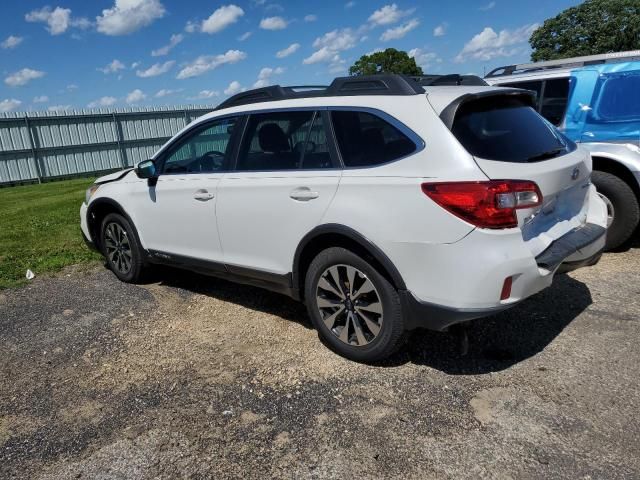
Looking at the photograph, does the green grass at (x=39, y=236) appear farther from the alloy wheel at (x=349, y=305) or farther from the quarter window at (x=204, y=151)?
the alloy wheel at (x=349, y=305)

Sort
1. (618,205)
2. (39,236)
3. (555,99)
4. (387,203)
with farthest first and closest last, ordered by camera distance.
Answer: (39,236)
(555,99)
(618,205)
(387,203)

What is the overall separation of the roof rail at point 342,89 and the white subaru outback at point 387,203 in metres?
0.01

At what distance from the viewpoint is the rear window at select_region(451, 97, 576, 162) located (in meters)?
2.97

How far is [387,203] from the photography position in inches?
119

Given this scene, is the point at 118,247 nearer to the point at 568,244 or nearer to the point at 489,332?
the point at 489,332

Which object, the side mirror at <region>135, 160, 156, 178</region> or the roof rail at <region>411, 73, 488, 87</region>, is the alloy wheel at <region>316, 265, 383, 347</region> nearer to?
the roof rail at <region>411, 73, 488, 87</region>

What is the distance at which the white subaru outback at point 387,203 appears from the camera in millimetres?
2811

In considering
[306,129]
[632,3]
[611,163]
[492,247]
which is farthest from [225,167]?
[632,3]

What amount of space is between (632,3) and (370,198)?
143ft

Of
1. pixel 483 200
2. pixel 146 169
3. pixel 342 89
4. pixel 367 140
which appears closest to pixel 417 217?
pixel 483 200

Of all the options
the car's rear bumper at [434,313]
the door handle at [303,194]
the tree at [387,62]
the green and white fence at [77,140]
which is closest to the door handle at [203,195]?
the door handle at [303,194]

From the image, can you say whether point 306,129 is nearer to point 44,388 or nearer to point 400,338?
point 400,338

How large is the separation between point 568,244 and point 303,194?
1.73m

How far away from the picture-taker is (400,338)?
10.5 feet
